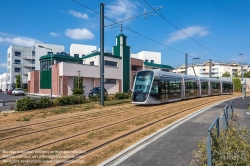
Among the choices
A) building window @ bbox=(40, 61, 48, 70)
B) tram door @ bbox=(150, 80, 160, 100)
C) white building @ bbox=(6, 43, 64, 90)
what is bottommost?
tram door @ bbox=(150, 80, 160, 100)

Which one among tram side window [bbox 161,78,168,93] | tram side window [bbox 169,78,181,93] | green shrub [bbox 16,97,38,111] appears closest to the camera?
green shrub [bbox 16,97,38,111]

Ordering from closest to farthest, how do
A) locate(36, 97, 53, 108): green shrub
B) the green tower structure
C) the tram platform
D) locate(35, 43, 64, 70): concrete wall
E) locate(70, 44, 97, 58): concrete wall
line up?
the tram platform < locate(36, 97, 53, 108): green shrub < the green tower structure < locate(70, 44, 97, 58): concrete wall < locate(35, 43, 64, 70): concrete wall

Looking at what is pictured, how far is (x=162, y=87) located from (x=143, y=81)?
203cm

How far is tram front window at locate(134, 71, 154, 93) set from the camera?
15875mm

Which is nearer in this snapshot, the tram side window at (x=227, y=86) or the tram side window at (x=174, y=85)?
the tram side window at (x=174, y=85)

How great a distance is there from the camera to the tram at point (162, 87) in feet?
52.2

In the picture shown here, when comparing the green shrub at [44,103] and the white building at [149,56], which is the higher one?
the white building at [149,56]

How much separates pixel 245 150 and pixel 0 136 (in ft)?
24.6

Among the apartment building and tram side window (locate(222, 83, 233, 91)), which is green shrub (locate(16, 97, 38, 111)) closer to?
the apartment building

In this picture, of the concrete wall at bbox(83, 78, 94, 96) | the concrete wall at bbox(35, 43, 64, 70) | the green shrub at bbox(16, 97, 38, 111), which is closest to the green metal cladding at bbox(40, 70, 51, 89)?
the concrete wall at bbox(83, 78, 94, 96)

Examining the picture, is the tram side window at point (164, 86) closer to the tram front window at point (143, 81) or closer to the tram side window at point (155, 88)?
the tram side window at point (155, 88)

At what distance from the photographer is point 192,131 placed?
7512 mm

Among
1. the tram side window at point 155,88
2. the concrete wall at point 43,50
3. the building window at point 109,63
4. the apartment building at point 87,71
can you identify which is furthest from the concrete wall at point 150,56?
the tram side window at point 155,88

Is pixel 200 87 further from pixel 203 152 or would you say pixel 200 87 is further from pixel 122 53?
pixel 203 152
